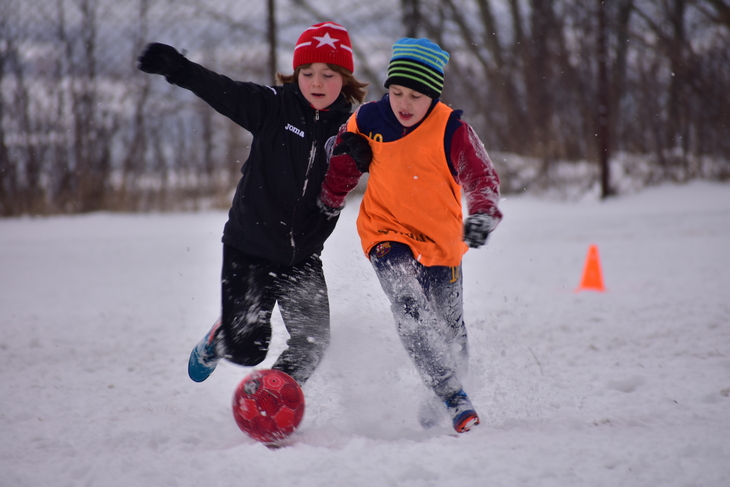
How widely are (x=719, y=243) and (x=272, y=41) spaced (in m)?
6.59

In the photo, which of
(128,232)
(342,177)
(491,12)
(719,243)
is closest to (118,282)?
(128,232)

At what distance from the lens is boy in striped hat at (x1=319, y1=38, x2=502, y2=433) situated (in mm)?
2340

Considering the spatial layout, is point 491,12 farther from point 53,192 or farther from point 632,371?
point 632,371

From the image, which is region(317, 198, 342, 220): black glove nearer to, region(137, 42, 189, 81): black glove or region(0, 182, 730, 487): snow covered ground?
region(0, 182, 730, 487): snow covered ground

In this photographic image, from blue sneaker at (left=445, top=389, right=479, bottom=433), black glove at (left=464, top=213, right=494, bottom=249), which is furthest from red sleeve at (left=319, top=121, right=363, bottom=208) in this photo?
blue sneaker at (left=445, top=389, right=479, bottom=433)

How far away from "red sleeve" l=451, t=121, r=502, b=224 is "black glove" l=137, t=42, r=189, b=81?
3.78 ft

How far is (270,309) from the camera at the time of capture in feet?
8.59

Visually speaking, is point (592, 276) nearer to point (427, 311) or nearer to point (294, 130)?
point (427, 311)

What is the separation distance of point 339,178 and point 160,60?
85cm

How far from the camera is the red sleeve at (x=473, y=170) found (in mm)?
2330

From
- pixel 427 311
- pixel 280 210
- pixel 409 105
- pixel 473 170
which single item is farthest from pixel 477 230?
pixel 280 210

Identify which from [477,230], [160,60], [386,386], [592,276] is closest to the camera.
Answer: [477,230]

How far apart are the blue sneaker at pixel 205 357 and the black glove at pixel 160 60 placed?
107 centimetres

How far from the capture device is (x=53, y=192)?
9.19m
